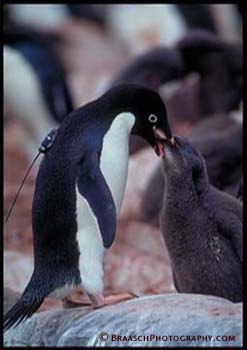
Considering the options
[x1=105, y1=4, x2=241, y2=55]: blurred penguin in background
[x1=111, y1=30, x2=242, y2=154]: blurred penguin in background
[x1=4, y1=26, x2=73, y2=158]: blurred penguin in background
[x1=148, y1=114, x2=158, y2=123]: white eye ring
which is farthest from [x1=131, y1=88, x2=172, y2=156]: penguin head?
[x1=105, y1=4, x2=241, y2=55]: blurred penguin in background

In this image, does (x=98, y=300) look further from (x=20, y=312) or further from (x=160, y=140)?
(x=160, y=140)

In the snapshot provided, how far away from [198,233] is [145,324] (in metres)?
0.50

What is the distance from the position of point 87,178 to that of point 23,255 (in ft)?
4.11

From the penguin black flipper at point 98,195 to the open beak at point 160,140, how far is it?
28 centimetres

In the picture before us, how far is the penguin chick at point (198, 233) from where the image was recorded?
3.63 m

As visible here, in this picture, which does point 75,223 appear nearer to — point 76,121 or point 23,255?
point 76,121

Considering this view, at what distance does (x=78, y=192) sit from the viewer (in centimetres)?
330

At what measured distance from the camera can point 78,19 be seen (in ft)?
29.3

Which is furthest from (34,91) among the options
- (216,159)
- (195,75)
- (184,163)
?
(184,163)

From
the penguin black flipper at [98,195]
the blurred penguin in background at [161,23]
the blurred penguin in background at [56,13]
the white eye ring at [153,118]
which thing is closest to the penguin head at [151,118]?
the white eye ring at [153,118]

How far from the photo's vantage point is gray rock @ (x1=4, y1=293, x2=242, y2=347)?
314 centimetres

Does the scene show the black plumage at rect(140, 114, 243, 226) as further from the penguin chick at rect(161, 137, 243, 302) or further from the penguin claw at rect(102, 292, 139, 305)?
the penguin claw at rect(102, 292, 139, 305)

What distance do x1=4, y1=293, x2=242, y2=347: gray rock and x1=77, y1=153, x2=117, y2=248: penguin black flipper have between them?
21 cm

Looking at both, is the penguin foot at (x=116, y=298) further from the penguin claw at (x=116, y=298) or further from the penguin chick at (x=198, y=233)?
the penguin chick at (x=198, y=233)
